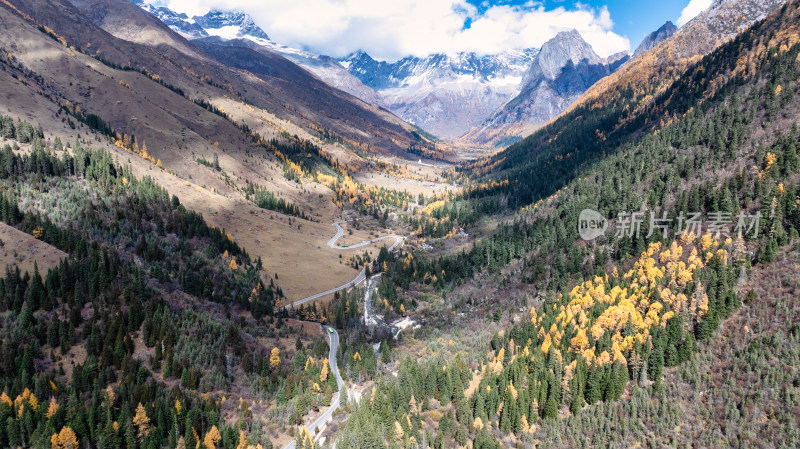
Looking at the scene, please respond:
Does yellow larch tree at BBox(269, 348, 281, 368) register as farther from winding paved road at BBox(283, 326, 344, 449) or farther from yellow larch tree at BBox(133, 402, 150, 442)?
yellow larch tree at BBox(133, 402, 150, 442)

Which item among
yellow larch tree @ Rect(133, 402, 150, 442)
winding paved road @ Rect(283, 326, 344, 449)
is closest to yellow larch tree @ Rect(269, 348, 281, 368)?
winding paved road @ Rect(283, 326, 344, 449)

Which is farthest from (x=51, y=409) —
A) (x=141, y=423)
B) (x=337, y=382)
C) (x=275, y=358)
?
(x=337, y=382)

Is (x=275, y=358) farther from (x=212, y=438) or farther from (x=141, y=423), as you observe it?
(x=141, y=423)

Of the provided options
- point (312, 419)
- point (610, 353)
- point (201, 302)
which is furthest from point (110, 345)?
point (610, 353)

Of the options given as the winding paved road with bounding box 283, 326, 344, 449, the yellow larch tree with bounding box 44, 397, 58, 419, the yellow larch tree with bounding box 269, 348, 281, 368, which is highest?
the yellow larch tree with bounding box 44, 397, 58, 419

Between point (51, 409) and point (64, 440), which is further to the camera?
point (51, 409)

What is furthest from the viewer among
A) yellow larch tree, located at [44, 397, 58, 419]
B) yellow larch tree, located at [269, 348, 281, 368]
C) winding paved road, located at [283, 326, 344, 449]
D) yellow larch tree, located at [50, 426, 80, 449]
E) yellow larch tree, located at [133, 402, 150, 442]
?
yellow larch tree, located at [269, 348, 281, 368]

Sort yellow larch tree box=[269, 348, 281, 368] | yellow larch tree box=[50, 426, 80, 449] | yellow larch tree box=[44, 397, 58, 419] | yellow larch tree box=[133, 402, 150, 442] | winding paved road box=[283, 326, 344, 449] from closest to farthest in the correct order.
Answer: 1. yellow larch tree box=[50, 426, 80, 449]
2. yellow larch tree box=[44, 397, 58, 419]
3. yellow larch tree box=[133, 402, 150, 442]
4. winding paved road box=[283, 326, 344, 449]
5. yellow larch tree box=[269, 348, 281, 368]

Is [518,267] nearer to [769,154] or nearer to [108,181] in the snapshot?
[769,154]
